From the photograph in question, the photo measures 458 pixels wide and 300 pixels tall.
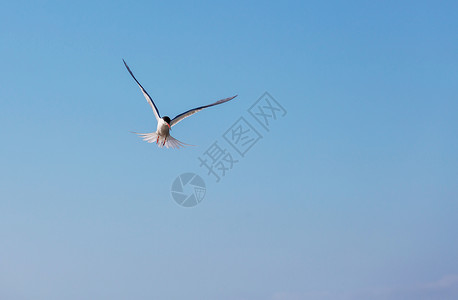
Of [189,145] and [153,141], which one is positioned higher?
[153,141]

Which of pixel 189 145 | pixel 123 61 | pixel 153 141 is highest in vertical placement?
pixel 123 61

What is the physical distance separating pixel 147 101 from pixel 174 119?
247cm

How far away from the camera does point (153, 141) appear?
26.1 metres

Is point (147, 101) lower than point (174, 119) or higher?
higher

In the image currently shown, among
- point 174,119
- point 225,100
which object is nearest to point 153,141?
point 174,119

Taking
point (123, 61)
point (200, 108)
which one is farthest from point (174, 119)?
point (123, 61)

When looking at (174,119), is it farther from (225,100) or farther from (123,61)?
(123,61)

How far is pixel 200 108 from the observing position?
26234 mm

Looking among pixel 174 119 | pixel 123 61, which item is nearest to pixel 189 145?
pixel 174 119

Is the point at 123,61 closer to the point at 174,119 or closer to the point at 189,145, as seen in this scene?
the point at 174,119

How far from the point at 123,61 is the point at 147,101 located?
285 cm

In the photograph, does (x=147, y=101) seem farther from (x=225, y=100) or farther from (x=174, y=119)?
(x=225, y=100)

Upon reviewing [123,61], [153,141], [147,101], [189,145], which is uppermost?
[123,61]

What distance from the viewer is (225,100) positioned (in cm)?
2603
